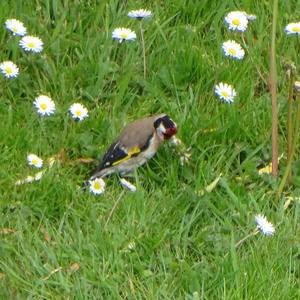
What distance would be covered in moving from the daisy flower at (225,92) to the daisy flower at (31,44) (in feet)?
3.16

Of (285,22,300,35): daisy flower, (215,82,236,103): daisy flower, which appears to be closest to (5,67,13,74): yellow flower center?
(215,82,236,103): daisy flower

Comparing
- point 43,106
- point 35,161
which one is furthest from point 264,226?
point 43,106

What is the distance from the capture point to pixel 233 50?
6.23m

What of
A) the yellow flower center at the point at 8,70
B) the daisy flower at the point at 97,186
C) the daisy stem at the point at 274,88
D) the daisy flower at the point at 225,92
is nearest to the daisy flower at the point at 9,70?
the yellow flower center at the point at 8,70

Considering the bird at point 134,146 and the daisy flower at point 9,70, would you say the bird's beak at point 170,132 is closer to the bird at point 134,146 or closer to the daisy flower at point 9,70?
the bird at point 134,146

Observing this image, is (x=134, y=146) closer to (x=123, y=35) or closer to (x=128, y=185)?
(x=128, y=185)

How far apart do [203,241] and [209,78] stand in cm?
118

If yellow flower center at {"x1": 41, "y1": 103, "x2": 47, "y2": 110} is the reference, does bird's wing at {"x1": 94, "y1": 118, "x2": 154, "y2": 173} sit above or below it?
above

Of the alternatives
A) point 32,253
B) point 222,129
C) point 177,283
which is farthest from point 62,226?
point 222,129

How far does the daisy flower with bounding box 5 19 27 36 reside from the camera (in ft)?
20.4

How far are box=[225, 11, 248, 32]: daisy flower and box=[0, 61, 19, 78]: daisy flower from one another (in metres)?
1.19

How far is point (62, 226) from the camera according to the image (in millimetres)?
5391

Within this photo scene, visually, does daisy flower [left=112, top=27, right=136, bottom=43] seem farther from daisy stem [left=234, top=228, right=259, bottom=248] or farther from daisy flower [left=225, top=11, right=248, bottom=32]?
daisy stem [left=234, top=228, right=259, bottom=248]

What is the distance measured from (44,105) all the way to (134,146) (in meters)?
0.56
